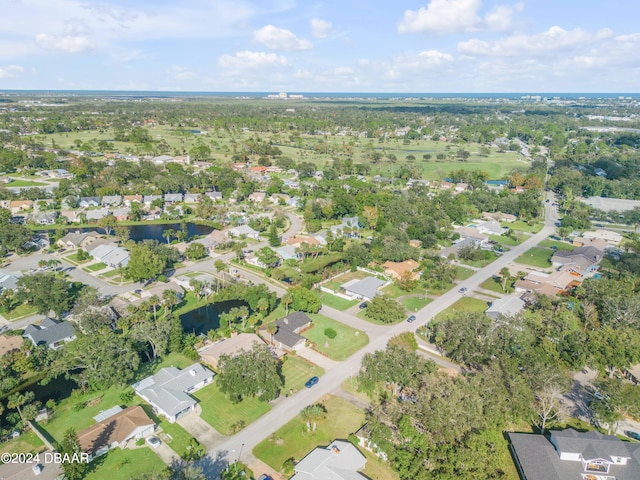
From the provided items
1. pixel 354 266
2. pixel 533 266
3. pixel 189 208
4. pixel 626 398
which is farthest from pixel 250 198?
pixel 626 398

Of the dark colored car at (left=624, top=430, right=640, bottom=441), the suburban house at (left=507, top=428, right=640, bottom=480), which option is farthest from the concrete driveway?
the dark colored car at (left=624, top=430, right=640, bottom=441)

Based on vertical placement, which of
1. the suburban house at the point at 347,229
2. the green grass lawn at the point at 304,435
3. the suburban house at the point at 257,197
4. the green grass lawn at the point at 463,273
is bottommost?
the green grass lawn at the point at 304,435

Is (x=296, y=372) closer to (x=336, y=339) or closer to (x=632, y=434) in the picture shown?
(x=336, y=339)

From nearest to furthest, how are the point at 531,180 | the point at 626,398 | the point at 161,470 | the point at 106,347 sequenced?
the point at 161,470, the point at 626,398, the point at 106,347, the point at 531,180

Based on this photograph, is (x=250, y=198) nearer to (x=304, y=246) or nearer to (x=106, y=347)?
(x=304, y=246)

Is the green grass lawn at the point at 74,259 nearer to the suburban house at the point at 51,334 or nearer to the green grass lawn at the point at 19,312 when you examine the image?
the green grass lawn at the point at 19,312

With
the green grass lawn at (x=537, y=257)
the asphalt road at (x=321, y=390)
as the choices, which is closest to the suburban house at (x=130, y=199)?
the asphalt road at (x=321, y=390)
